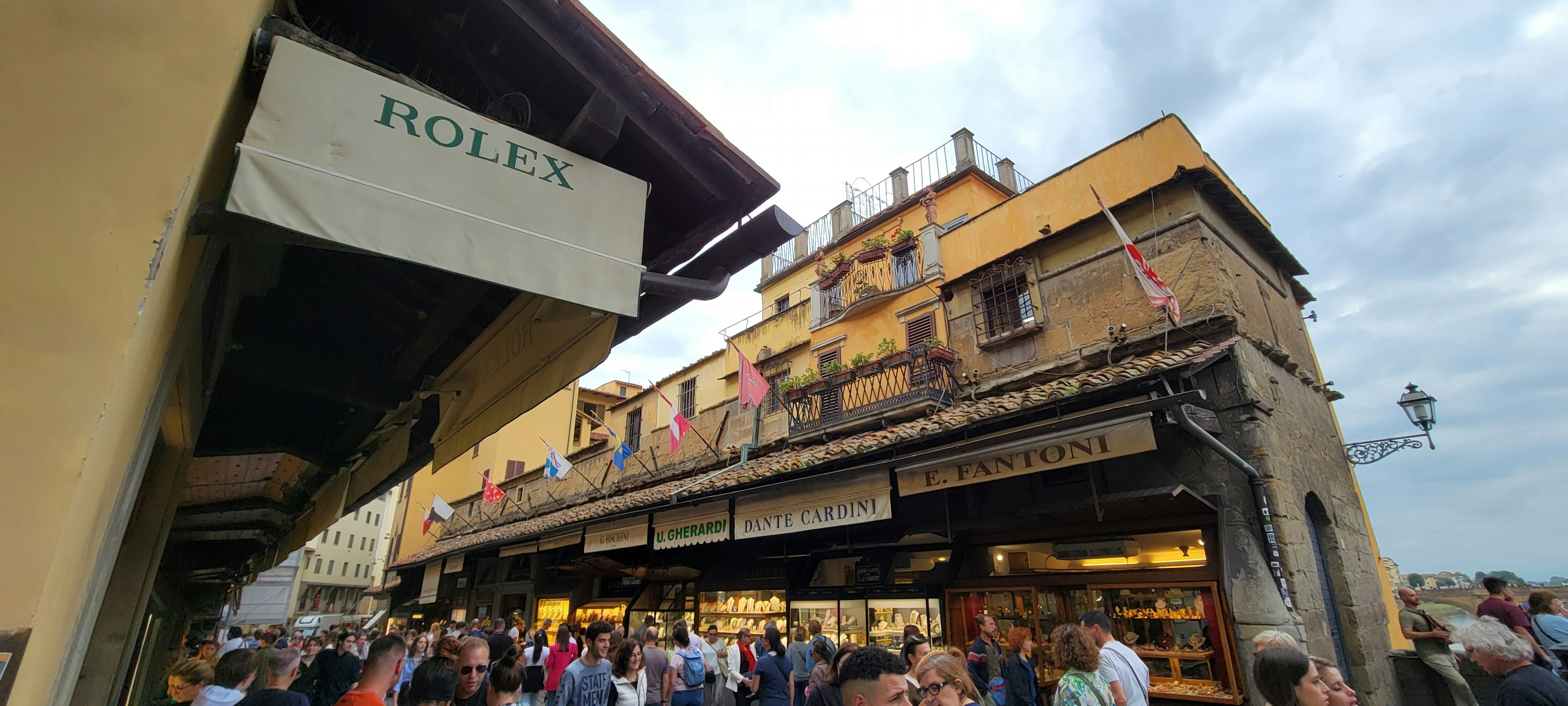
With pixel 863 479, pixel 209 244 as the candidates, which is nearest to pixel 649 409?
pixel 863 479

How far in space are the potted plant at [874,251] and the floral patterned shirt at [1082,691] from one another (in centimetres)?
1343

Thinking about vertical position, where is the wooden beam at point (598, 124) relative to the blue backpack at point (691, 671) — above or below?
above

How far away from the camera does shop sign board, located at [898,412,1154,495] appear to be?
21.6ft

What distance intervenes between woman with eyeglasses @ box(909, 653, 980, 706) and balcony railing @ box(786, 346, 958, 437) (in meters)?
8.42

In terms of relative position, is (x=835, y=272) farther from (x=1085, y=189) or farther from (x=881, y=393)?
(x=1085, y=189)

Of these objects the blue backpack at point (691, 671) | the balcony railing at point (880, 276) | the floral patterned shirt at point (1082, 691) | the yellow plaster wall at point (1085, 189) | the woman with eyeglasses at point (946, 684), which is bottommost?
the blue backpack at point (691, 671)

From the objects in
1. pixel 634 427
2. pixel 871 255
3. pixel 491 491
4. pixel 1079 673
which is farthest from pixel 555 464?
pixel 1079 673

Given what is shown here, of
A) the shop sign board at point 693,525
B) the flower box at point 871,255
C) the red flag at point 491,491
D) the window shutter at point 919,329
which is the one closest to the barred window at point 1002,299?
the window shutter at point 919,329

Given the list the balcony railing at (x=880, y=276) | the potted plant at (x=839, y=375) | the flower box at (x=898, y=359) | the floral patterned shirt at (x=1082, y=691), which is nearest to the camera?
the floral patterned shirt at (x=1082, y=691)

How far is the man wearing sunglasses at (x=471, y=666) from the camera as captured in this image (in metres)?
4.79

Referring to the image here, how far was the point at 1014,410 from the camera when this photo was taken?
798 centimetres

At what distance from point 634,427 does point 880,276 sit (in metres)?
11.5

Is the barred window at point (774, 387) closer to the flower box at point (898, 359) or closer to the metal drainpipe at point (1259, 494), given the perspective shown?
the flower box at point (898, 359)

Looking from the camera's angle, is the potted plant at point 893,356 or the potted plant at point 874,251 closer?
the potted plant at point 893,356
